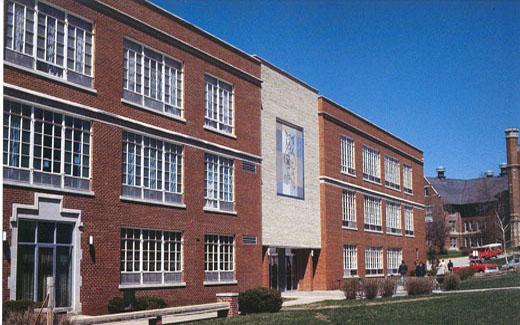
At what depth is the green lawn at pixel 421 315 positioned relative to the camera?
18016mm

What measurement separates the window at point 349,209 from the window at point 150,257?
807 inches

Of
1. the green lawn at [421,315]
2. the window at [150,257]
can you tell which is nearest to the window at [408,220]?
the green lawn at [421,315]

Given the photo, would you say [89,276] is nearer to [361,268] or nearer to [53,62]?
[53,62]

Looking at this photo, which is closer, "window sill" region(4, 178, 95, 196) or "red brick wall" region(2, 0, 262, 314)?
"window sill" region(4, 178, 95, 196)

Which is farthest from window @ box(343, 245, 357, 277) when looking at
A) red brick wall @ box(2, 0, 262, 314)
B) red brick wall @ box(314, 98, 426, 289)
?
red brick wall @ box(2, 0, 262, 314)

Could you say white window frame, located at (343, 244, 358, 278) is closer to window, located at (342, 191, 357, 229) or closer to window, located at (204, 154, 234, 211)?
window, located at (342, 191, 357, 229)

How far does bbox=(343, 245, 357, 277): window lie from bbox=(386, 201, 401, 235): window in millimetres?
8851

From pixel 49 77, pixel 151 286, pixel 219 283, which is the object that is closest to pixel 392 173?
pixel 219 283

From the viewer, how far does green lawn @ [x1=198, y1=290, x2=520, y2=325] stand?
59.1 ft

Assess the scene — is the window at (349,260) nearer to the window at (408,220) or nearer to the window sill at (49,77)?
the window at (408,220)

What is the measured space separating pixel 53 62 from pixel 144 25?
5.71 meters

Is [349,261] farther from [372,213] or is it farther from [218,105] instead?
[218,105]

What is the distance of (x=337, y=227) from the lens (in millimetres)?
44812

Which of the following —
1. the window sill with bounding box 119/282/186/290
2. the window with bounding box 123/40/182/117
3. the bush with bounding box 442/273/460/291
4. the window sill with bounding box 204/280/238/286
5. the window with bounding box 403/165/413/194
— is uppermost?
the window with bounding box 123/40/182/117
